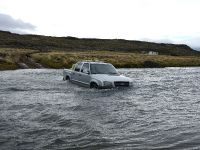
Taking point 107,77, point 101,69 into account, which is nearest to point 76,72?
point 101,69

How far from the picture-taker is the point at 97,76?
2327 cm

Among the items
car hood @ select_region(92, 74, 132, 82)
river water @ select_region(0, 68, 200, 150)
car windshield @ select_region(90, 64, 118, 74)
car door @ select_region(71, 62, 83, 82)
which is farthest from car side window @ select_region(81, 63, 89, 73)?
river water @ select_region(0, 68, 200, 150)

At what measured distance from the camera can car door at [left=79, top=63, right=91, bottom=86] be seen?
23938 millimetres

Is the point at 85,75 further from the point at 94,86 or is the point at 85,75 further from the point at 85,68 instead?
the point at 94,86

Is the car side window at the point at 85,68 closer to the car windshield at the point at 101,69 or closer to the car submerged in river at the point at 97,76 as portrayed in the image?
the car submerged in river at the point at 97,76

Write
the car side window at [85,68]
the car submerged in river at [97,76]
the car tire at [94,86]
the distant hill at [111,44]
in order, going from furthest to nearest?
the distant hill at [111,44], the car side window at [85,68], the car tire at [94,86], the car submerged in river at [97,76]

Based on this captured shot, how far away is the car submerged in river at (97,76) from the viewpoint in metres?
22.7

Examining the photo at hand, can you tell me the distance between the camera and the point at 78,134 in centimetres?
1118

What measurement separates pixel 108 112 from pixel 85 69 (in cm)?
1011

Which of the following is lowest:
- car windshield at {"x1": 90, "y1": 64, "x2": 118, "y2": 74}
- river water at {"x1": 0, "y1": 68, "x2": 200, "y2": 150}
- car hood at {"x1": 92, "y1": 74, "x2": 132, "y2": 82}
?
river water at {"x1": 0, "y1": 68, "x2": 200, "y2": 150}

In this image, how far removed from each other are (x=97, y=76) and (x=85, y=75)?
1304 mm

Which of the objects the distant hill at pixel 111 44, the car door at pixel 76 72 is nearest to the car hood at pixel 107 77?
the car door at pixel 76 72

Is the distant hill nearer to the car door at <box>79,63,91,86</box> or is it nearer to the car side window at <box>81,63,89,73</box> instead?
the car side window at <box>81,63,89,73</box>

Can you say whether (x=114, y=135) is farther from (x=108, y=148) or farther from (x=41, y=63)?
(x=41, y=63)
